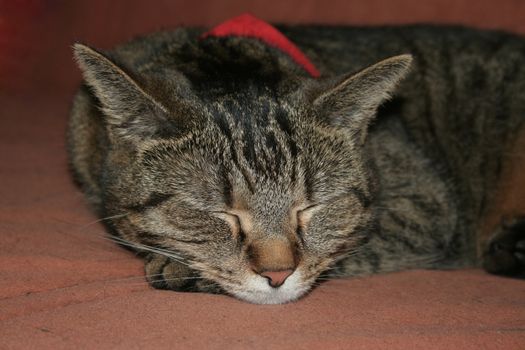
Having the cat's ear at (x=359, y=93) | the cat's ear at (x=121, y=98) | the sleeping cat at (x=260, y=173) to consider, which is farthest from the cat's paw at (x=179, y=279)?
the cat's ear at (x=359, y=93)

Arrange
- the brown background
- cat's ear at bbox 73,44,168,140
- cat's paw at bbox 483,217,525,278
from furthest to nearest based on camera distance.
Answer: the brown background, cat's paw at bbox 483,217,525,278, cat's ear at bbox 73,44,168,140

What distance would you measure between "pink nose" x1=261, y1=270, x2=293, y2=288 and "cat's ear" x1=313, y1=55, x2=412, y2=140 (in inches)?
21.7

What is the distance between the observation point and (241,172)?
2.07 metres

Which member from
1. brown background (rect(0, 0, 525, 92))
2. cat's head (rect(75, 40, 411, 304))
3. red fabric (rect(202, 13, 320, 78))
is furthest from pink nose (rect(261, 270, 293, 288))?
brown background (rect(0, 0, 525, 92))

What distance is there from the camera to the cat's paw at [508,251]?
2.58 metres

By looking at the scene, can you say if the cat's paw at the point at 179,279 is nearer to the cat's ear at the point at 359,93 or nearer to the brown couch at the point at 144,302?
the brown couch at the point at 144,302

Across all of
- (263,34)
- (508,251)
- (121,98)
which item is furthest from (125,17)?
(508,251)

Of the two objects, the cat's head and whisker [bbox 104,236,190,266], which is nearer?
the cat's head

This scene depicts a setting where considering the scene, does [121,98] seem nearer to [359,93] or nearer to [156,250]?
[156,250]

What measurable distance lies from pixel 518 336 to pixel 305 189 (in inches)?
28.8

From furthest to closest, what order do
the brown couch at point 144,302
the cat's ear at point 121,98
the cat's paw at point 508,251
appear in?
1. the cat's paw at point 508,251
2. the cat's ear at point 121,98
3. the brown couch at point 144,302

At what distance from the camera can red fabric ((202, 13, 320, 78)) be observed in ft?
8.91

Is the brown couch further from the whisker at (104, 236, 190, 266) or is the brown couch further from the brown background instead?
the brown background

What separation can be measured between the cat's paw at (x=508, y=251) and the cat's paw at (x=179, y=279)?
113cm
